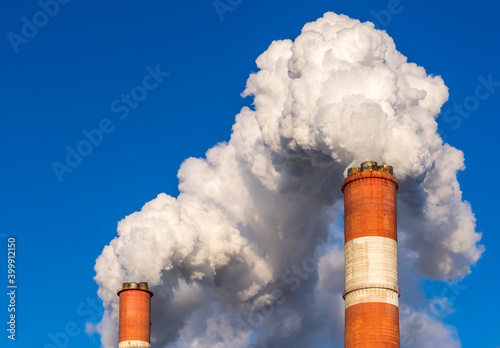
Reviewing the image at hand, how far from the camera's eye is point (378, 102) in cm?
5384

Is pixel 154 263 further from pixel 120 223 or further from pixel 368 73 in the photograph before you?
pixel 368 73

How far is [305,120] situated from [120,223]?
900 inches

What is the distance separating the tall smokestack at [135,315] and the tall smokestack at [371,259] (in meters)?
24.6

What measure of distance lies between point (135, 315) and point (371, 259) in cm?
2680

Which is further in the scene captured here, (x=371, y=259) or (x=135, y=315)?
(x=135, y=315)

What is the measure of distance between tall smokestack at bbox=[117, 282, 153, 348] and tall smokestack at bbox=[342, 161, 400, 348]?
24571mm

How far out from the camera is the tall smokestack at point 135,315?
68375mm

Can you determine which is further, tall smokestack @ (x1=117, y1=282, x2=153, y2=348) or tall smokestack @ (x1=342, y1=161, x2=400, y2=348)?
tall smokestack @ (x1=117, y1=282, x2=153, y2=348)

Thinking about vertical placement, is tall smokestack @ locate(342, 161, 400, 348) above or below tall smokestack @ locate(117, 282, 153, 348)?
below

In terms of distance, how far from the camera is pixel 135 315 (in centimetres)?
6912

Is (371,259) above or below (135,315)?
below

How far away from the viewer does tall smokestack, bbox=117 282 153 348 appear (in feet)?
224

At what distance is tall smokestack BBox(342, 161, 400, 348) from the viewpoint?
47219mm

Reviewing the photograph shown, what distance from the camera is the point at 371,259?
158ft
